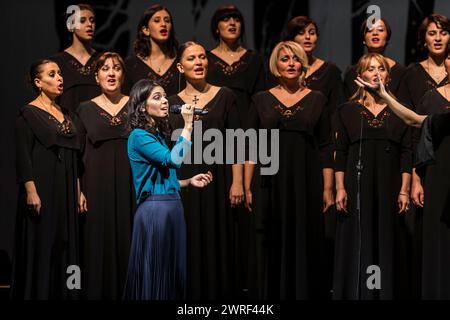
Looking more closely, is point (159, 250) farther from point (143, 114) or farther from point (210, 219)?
point (210, 219)

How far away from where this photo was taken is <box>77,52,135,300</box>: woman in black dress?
6.21 meters

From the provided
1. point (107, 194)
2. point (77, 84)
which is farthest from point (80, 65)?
point (107, 194)

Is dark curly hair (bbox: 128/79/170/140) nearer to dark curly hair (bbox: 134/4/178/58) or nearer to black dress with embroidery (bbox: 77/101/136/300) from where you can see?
black dress with embroidery (bbox: 77/101/136/300)

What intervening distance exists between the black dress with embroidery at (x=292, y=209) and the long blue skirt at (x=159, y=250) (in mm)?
1023

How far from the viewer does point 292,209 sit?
6148 millimetres

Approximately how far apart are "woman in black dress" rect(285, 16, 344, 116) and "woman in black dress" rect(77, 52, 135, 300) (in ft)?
3.50

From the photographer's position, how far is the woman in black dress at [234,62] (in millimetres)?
6508

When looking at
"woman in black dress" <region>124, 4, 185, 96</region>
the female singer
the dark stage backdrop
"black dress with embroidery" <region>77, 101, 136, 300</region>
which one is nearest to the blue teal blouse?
the female singer

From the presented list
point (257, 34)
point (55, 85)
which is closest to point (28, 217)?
point (55, 85)

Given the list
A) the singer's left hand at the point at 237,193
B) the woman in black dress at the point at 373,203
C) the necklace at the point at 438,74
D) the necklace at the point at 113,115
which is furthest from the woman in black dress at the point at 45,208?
the necklace at the point at 438,74

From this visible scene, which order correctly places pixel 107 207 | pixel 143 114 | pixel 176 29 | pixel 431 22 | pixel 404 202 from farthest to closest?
pixel 176 29
pixel 431 22
pixel 107 207
pixel 404 202
pixel 143 114

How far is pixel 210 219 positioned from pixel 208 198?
0.12 m

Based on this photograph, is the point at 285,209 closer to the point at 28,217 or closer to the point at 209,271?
the point at 209,271

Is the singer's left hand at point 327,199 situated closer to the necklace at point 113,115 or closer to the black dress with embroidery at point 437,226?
the black dress with embroidery at point 437,226
